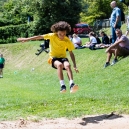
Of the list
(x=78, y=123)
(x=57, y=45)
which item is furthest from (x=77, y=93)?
(x=78, y=123)

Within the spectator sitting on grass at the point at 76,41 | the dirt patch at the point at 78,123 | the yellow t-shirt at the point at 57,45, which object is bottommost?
the dirt patch at the point at 78,123

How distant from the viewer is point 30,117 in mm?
9289

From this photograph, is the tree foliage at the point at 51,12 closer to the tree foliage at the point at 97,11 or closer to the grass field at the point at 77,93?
the grass field at the point at 77,93

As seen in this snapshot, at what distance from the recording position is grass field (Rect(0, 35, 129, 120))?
9883 mm

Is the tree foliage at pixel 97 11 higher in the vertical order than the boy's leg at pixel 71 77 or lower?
higher

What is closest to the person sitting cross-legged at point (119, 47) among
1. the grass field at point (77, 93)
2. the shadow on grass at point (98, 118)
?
the grass field at point (77, 93)

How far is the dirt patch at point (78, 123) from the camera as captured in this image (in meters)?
8.54

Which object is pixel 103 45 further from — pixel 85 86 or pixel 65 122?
pixel 65 122

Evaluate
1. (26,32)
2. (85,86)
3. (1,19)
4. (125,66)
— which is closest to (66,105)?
(85,86)

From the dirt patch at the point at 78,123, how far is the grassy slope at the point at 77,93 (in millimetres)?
395

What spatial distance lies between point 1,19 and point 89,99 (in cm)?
4073

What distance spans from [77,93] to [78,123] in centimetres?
554

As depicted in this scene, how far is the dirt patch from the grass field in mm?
351

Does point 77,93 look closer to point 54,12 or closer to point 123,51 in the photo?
point 123,51
